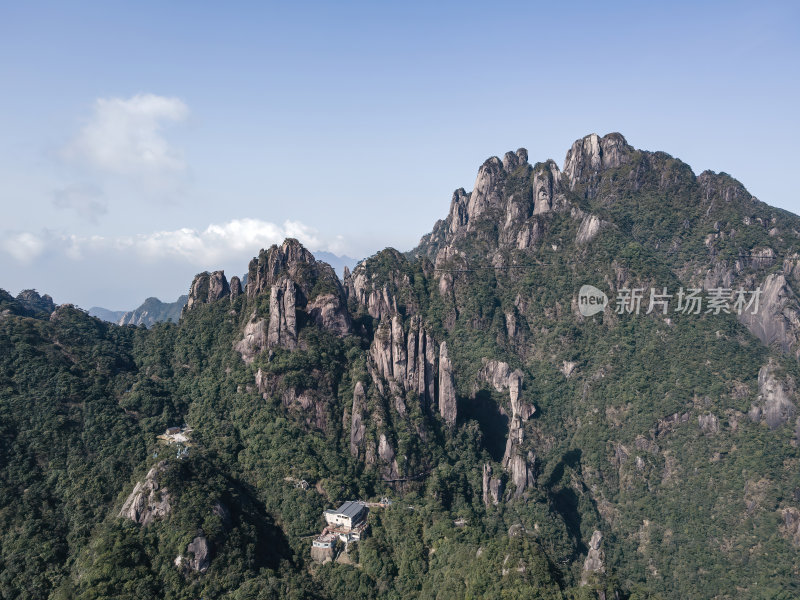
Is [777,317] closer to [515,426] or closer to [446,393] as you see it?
[515,426]

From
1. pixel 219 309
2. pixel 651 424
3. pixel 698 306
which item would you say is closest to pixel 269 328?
pixel 219 309

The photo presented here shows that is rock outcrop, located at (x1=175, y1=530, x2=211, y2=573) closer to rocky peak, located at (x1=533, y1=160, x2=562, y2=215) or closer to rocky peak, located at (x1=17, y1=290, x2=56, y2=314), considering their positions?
rocky peak, located at (x1=17, y1=290, x2=56, y2=314)

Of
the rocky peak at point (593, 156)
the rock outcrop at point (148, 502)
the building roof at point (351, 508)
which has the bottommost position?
the building roof at point (351, 508)

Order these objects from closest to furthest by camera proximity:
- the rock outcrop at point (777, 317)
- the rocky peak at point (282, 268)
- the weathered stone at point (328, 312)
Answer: the weathered stone at point (328, 312)
the rocky peak at point (282, 268)
the rock outcrop at point (777, 317)

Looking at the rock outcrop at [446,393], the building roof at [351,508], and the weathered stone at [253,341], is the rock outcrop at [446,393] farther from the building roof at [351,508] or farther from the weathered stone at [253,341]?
the weathered stone at [253,341]

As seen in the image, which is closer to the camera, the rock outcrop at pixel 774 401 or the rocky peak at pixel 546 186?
the rock outcrop at pixel 774 401

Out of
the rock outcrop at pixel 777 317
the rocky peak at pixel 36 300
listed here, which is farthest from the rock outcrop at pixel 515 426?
the rocky peak at pixel 36 300
